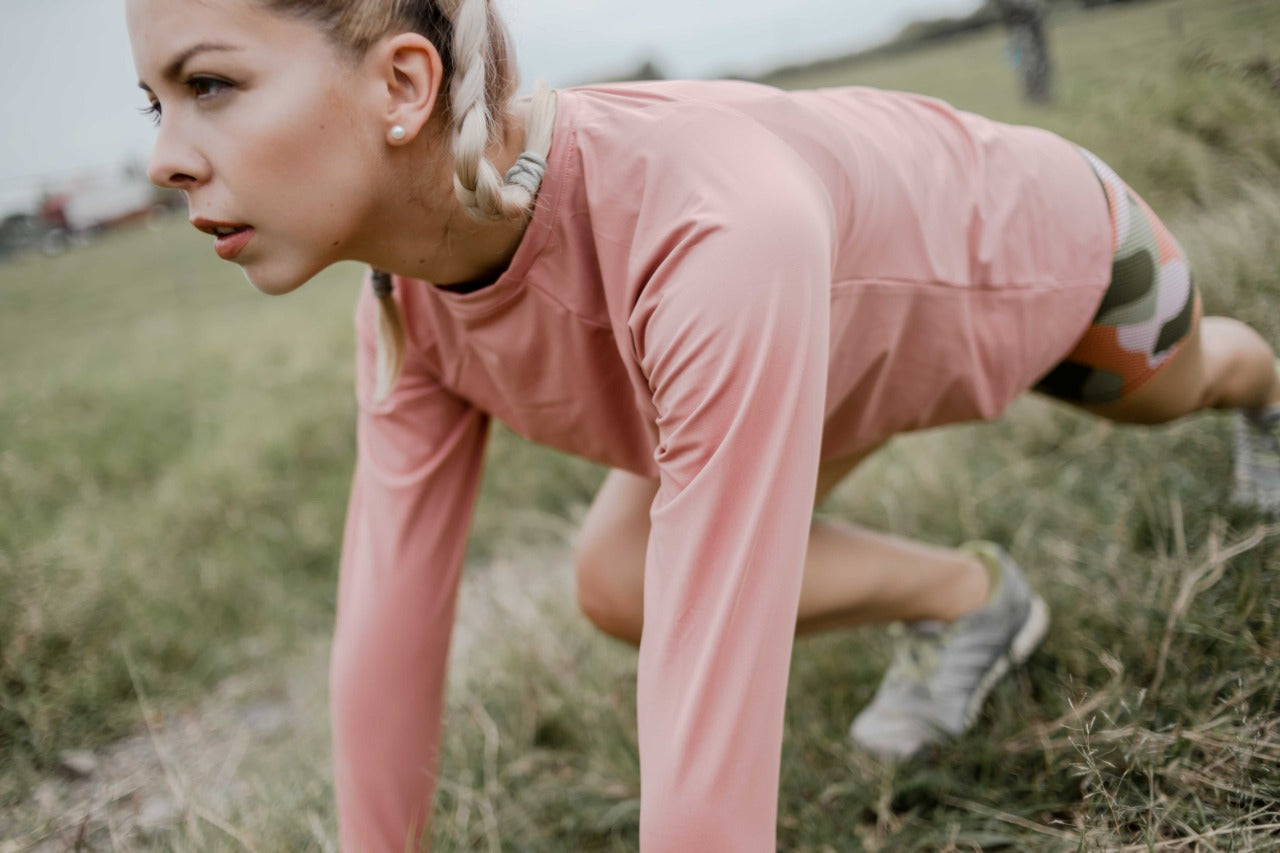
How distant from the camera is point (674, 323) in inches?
45.1

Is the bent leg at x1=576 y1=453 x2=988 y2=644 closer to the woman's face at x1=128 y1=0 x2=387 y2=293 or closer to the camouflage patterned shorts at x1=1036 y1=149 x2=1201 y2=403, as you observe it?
the camouflage patterned shorts at x1=1036 y1=149 x2=1201 y2=403

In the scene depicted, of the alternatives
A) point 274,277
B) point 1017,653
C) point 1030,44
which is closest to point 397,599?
point 274,277

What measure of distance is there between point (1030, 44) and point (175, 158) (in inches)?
263

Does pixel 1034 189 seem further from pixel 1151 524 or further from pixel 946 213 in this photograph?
pixel 1151 524

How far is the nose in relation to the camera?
4.26ft

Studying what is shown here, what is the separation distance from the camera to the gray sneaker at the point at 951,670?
79.7 inches

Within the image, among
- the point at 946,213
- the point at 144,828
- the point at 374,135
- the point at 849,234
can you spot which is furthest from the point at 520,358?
the point at 144,828

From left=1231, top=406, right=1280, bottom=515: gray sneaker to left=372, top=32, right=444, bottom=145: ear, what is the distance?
185 centimetres

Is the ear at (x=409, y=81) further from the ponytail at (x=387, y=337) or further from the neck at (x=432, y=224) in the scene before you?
the ponytail at (x=387, y=337)

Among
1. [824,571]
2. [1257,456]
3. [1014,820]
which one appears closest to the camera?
[1014,820]

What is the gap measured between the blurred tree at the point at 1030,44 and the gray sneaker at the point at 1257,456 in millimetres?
4766

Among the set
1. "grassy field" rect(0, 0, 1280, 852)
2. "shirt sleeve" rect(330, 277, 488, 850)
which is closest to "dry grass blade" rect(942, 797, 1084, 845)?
"grassy field" rect(0, 0, 1280, 852)

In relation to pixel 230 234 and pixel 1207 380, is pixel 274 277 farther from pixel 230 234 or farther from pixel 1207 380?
pixel 1207 380

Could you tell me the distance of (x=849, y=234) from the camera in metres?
1.39
